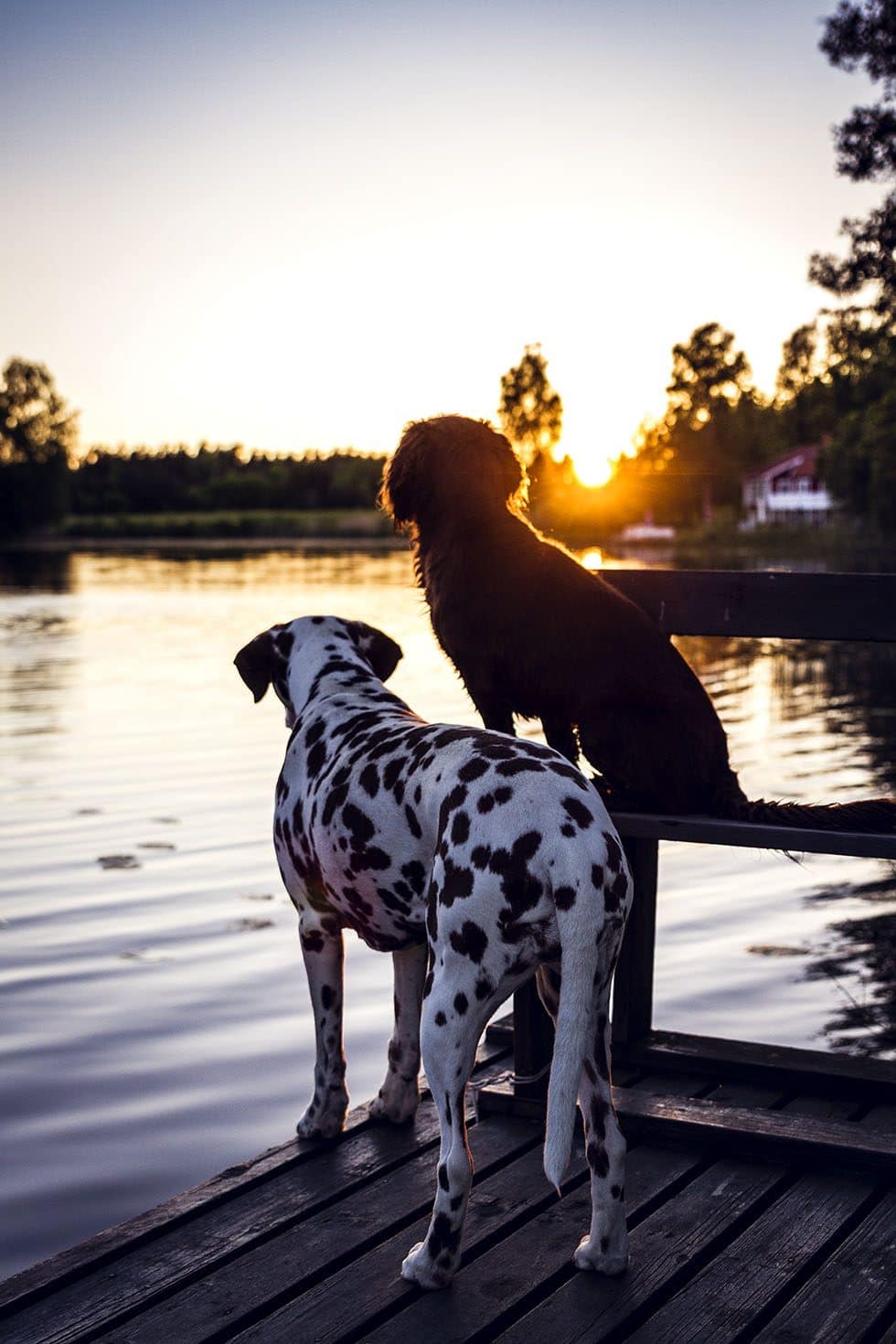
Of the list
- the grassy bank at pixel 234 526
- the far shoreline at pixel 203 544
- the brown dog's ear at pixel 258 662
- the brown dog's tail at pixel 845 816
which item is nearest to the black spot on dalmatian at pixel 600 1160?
the brown dog's tail at pixel 845 816

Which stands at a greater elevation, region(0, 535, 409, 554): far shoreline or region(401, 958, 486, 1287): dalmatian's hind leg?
region(401, 958, 486, 1287): dalmatian's hind leg

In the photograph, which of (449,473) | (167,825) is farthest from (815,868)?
(449,473)

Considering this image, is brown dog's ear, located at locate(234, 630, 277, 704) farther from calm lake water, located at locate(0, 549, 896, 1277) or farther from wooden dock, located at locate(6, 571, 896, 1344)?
wooden dock, located at locate(6, 571, 896, 1344)

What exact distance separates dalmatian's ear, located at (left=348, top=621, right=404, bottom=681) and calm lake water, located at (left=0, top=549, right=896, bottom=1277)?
2.91ft

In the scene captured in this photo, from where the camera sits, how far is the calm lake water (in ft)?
17.2

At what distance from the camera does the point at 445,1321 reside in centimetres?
331

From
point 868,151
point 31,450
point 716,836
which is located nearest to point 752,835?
point 716,836

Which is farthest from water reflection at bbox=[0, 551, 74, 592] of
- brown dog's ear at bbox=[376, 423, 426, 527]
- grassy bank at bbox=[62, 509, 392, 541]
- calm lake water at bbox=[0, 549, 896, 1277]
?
brown dog's ear at bbox=[376, 423, 426, 527]

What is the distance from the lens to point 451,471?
511cm

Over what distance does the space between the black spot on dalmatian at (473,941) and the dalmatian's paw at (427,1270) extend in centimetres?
76

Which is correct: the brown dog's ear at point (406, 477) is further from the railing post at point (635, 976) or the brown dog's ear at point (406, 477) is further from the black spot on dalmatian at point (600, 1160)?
the black spot on dalmatian at point (600, 1160)

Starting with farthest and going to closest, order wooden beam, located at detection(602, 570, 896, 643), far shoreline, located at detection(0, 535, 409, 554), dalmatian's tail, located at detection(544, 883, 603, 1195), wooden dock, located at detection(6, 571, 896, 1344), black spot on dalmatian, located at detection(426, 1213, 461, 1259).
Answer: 1. far shoreline, located at detection(0, 535, 409, 554)
2. wooden beam, located at detection(602, 570, 896, 643)
3. black spot on dalmatian, located at detection(426, 1213, 461, 1259)
4. wooden dock, located at detection(6, 571, 896, 1344)
5. dalmatian's tail, located at detection(544, 883, 603, 1195)

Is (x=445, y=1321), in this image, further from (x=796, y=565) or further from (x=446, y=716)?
(x=796, y=565)

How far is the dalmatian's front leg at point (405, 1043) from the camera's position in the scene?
446 cm
